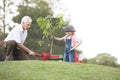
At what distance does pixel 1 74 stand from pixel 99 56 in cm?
2239

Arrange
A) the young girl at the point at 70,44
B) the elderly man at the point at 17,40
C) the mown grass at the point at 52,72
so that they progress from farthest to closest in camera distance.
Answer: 1. the young girl at the point at 70,44
2. the elderly man at the point at 17,40
3. the mown grass at the point at 52,72

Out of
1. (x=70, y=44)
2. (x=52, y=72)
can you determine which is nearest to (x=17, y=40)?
(x=70, y=44)

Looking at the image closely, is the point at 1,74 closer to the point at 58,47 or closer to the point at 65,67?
the point at 65,67

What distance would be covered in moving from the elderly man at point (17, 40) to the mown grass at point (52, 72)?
4.47ft

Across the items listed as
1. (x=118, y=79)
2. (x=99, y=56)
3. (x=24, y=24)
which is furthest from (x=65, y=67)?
(x=99, y=56)

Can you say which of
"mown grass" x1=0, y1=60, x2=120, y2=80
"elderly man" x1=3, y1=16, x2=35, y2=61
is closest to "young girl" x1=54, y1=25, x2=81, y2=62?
"elderly man" x1=3, y1=16, x2=35, y2=61

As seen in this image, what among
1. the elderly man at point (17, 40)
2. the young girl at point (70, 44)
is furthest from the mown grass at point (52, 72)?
the young girl at point (70, 44)

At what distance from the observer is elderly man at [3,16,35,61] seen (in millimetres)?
10102

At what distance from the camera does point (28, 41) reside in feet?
118

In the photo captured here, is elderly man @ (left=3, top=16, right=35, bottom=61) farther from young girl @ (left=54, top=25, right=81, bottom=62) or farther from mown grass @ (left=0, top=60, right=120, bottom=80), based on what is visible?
mown grass @ (left=0, top=60, right=120, bottom=80)

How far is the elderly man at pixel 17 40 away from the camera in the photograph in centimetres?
1010

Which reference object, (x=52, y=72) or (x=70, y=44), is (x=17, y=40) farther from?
(x=52, y=72)

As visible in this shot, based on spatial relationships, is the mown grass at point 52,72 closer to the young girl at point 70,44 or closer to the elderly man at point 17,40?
the elderly man at point 17,40

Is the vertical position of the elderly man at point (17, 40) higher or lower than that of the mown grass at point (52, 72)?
higher
